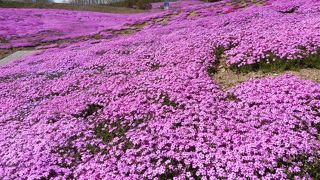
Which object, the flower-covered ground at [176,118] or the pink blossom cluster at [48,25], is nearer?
the flower-covered ground at [176,118]

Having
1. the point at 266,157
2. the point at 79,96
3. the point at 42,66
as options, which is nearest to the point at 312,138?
the point at 266,157

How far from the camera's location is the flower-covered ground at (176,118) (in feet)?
22.5

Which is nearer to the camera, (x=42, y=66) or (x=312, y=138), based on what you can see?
(x=312, y=138)

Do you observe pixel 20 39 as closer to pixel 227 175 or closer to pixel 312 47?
pixel 312 47

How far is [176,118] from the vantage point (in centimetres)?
872

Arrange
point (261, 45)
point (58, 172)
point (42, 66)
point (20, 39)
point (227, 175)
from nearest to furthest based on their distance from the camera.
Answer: point (227, 175) → point (58, 172) → point (261, 45) → point (42, 66) → point (20, 39)

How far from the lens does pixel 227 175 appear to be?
6383 mm

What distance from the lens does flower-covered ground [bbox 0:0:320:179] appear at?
270 inches

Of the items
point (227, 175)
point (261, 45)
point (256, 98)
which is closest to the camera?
point (227, 175)

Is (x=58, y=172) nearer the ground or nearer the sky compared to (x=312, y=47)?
nearer the ground

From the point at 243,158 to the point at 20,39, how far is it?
35363 millimetres

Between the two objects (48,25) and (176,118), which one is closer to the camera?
(176,118)

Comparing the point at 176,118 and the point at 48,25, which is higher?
the point at 48,25

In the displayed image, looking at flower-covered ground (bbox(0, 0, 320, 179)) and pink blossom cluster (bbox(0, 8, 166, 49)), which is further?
pink blossom cluster (bbox(0, 8, 166, 49))
